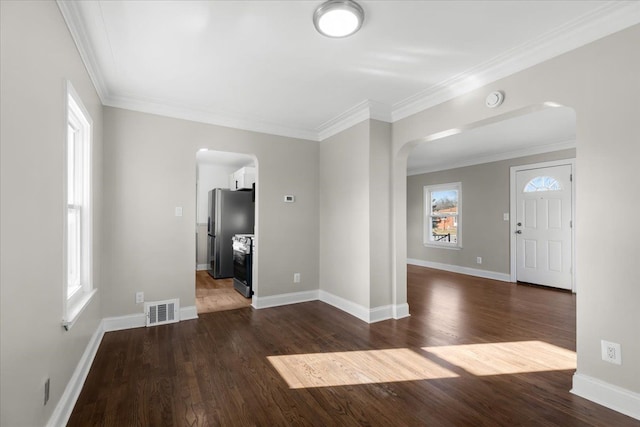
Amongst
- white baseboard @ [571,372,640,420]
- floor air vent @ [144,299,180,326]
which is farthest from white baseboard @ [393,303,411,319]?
floor air vent @ [144,299,180,326]

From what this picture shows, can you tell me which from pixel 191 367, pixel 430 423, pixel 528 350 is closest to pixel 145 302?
pixel 191 367

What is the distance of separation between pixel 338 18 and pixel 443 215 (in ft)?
20.4

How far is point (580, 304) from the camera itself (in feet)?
6.91

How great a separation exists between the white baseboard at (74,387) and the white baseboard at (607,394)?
3.25 meters

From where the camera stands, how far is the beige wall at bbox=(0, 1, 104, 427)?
1205mm

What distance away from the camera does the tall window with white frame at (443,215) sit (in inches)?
277

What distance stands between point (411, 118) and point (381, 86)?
66cm

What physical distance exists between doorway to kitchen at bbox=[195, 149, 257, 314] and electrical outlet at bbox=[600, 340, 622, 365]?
3717 mm

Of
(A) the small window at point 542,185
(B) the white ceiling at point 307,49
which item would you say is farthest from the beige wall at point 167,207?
(A) the small window at point 542,185

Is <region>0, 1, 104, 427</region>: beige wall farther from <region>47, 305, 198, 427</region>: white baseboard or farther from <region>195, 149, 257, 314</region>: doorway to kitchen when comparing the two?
<region>195, 149, 257, 314</region>: doorway to kitchen

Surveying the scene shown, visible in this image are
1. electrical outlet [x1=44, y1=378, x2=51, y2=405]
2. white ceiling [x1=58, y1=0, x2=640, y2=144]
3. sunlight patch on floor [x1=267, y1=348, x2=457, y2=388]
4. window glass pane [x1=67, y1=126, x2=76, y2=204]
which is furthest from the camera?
window glass pane [x1=67, y1=126, x2=76, y2=204]

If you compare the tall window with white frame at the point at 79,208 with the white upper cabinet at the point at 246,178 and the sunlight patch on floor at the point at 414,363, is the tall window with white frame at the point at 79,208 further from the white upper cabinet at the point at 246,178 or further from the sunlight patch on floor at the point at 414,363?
the white upper cabinet at the point at 246,178

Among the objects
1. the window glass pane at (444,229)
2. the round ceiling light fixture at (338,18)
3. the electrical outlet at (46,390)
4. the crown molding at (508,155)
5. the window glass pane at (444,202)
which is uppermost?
the round ceiling light fixture at (338,18)

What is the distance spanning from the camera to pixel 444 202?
24.2 ft
